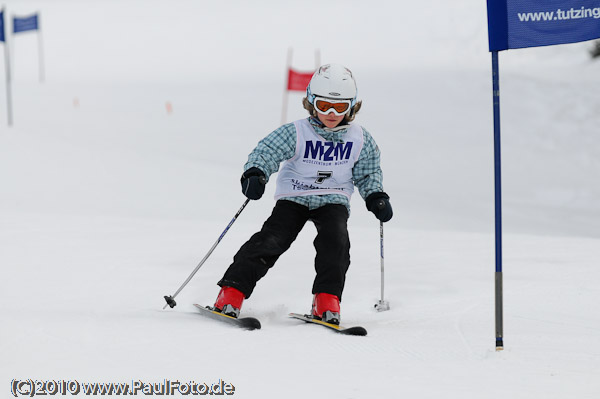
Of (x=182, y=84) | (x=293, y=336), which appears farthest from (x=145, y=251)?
(x=182, y=84)

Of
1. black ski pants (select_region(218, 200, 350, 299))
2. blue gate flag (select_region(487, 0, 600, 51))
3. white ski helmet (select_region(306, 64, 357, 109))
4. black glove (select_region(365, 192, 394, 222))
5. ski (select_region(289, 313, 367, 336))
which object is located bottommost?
ski (select_region(289, 313, 367, 336))

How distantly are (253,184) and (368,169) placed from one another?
74cm

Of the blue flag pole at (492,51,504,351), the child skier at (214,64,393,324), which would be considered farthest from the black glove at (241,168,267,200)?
the blue flag pole at (492,51,504,351)

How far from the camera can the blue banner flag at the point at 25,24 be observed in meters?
17.3

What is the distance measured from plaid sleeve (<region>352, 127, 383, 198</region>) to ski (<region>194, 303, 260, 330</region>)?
105cm

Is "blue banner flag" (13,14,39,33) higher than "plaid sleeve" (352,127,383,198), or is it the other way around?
"blue banner flag" (13,14,39,33)

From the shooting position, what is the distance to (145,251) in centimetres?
604

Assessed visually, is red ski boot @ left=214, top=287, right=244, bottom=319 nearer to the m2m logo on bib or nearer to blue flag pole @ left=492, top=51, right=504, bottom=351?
the m2m logo on bib

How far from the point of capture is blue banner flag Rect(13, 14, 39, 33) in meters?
17.3

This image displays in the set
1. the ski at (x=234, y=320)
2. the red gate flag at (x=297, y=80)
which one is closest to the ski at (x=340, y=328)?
the ski at (x=234, y=320)

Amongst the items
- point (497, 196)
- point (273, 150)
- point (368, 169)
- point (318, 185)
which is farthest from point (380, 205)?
point (497, 196)

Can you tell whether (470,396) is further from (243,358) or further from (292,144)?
(292,144)

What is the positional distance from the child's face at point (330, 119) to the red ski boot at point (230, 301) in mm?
999

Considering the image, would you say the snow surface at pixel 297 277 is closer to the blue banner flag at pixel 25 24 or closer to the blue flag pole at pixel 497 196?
the blue flag pole at pixel 497 196
